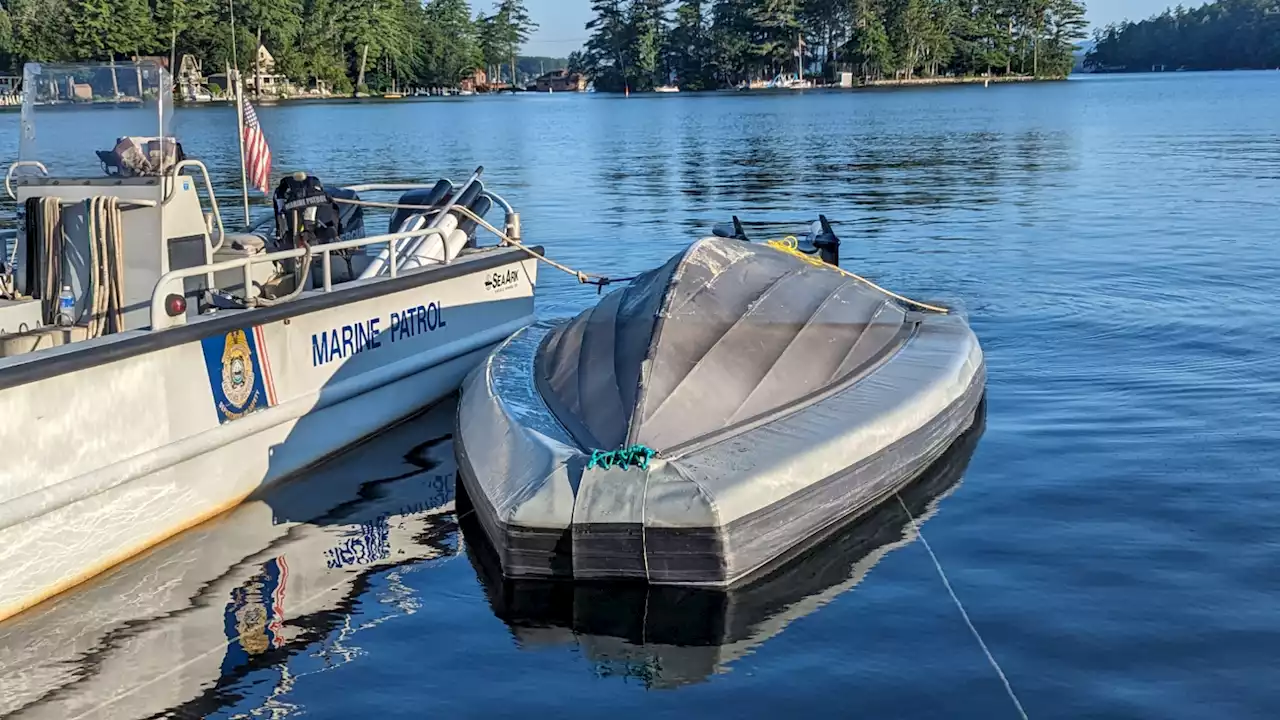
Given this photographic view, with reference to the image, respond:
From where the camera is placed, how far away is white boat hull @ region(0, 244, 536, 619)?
6.68 m

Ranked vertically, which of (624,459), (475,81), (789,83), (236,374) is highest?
(475,81)

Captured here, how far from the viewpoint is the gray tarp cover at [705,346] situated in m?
7.09

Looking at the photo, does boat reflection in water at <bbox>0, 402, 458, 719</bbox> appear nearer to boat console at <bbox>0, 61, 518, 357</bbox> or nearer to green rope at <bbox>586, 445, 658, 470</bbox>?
green rope at <bbox>586, 445, 658, 470</bbox>

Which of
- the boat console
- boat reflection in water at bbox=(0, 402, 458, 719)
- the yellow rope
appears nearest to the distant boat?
the yellow rope

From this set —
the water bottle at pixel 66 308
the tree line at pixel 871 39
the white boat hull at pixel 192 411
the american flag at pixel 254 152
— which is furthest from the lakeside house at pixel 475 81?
the water bottle at pixel 66 308

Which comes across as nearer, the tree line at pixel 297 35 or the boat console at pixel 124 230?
the boat console at pixel 124 230

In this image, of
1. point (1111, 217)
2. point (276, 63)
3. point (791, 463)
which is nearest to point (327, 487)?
point (791, 463)

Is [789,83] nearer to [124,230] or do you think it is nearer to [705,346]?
[124,230]

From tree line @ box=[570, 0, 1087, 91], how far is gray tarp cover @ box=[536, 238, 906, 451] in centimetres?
13970

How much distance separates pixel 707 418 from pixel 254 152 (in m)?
5.31

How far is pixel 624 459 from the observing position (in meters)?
6.47

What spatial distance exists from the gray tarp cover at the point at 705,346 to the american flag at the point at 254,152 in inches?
118

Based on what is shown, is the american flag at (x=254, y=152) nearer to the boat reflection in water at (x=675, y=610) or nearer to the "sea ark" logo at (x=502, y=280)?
the "sea ark" logo at (x=502, y=280)

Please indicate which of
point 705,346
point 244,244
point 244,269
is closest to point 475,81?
point 244,244
